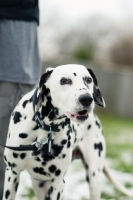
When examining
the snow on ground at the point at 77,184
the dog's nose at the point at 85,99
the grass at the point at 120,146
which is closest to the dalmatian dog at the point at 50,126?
the dog's nose at the point at 85,99

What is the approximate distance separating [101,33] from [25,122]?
76.4 ft

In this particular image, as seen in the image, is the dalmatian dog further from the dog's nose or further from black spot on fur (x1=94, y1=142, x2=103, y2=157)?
black spot on fur (x1=94, y1=142, x2=103, y2=157)

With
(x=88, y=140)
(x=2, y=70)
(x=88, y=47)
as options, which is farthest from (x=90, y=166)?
(x=88, y=47)

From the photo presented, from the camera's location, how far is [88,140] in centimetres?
446

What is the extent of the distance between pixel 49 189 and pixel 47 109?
0.78m

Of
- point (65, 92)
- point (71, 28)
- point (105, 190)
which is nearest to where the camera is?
point (65, 92)

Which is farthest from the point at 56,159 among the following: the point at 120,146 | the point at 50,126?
the point at 120,146

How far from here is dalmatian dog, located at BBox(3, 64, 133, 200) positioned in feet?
11.0

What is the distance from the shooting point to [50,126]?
3701 mm

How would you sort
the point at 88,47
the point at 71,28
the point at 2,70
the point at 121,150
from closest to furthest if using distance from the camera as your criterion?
1. the point at 2,70
2. the point at 121,150
3. the point at 88,47
4. the point at 71,28

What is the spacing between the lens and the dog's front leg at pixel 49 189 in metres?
3.98

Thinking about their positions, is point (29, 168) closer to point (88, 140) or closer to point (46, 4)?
point (88, 140)

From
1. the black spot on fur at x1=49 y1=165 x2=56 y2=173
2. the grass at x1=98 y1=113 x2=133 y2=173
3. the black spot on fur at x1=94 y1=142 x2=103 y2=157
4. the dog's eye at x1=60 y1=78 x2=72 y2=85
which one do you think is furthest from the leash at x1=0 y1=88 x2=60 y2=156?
the grass at x1=98 y1=113 x2=133 y2=173

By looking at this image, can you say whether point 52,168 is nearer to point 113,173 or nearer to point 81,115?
point 81,115
